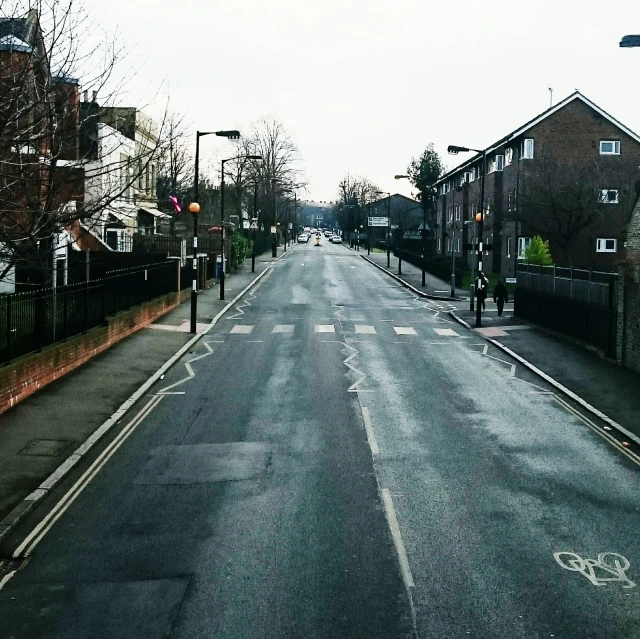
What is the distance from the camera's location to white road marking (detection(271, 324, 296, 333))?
103 ft

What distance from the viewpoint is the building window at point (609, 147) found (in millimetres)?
56938

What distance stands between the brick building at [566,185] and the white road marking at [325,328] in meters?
22.9

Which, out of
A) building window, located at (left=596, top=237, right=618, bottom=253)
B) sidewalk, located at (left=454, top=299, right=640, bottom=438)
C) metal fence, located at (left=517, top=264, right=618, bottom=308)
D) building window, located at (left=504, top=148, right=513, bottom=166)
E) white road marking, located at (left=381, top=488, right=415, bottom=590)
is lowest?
white road marking, located at (left=381, top=488, right=415, bottom=590)

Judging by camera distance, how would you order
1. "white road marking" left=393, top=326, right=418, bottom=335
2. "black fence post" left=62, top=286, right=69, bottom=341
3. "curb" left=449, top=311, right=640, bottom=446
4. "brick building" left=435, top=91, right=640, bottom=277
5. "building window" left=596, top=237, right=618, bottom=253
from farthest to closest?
"building window" left=596, top=237, right=618, bottom=253
"brick building" left=435, top=91, right=640, bottom=277
"white road marking" left=393, top=326, right=418, bottom=335
"black fence post" left=62, top=286, right=69, bottom=341
"curb" left=449, top=311, right=640, bottom=446

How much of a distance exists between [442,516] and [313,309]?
28.3 m

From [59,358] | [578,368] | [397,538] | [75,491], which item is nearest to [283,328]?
[578,368]

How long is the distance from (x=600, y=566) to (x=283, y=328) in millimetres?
23451

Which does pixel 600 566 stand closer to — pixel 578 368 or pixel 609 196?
pixel 578 368

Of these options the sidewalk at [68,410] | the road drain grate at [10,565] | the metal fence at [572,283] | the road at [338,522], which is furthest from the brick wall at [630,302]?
the road drain grate at [10,565]

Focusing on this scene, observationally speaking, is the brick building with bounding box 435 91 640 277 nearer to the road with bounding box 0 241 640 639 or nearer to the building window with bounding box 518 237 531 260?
the building window with bounding box 518 237 531 260

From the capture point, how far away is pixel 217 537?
1001 centimetres

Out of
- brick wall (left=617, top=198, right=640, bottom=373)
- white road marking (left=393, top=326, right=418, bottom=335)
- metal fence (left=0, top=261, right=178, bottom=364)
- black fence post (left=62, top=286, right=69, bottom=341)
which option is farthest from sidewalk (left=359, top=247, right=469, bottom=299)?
black fence post (left=62, top=286, right=69, bottom=341)

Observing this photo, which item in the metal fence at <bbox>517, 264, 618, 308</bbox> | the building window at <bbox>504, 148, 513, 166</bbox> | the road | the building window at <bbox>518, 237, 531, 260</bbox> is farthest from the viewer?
the building window at <bbox>504, 148, 513, 166</bbox>

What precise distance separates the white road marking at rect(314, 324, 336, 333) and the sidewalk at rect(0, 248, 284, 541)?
506 cm
